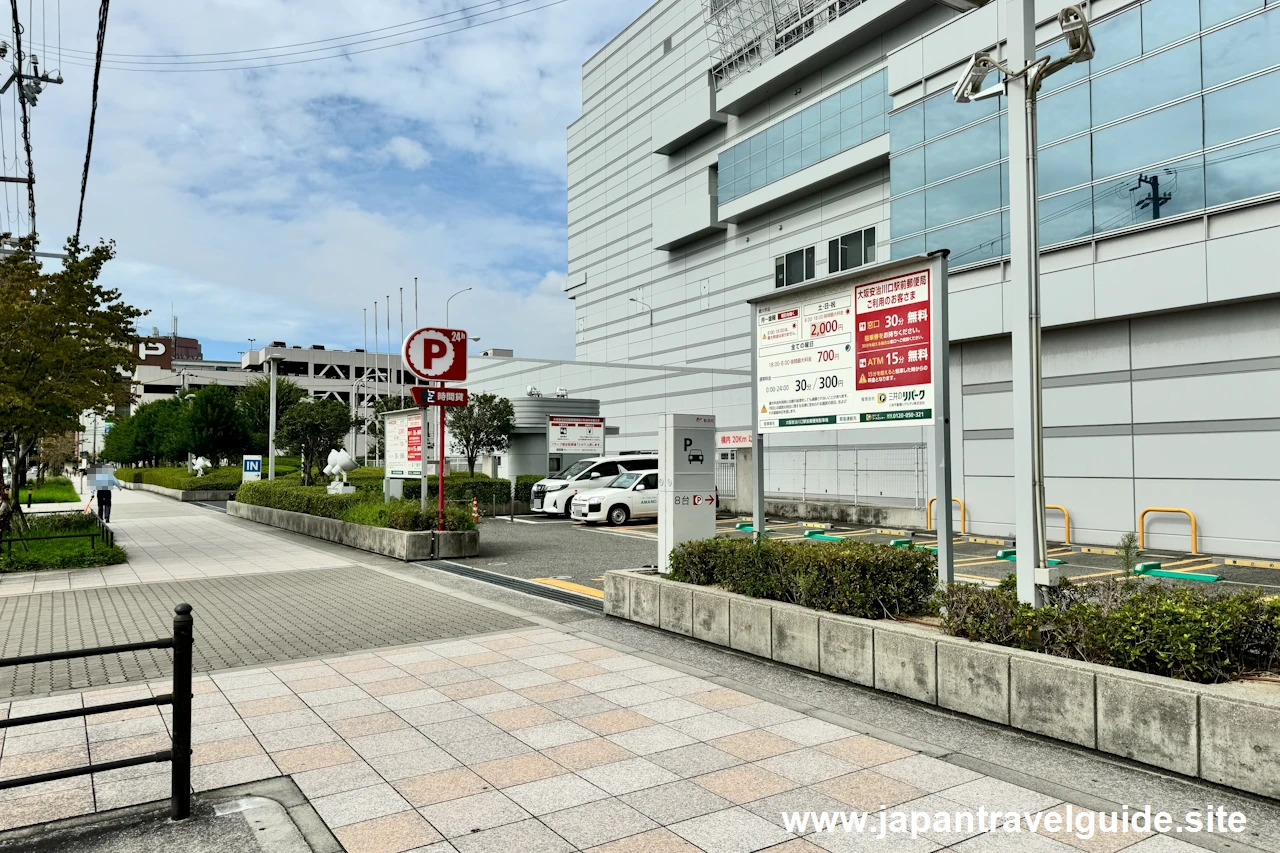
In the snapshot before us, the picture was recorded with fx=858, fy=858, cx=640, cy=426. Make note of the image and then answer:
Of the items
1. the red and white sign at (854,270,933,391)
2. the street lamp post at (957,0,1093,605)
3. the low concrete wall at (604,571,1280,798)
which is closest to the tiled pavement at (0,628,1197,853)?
the low concrete wall at (604,571,1280,798)

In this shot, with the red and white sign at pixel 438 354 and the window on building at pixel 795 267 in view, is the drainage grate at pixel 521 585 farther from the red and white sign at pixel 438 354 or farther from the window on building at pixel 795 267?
the window on building at pixel 795 267

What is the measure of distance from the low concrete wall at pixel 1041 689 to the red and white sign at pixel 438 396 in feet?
33.8

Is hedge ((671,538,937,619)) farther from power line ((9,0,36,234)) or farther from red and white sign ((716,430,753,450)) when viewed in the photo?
red and white sign ((716,430,753,450))

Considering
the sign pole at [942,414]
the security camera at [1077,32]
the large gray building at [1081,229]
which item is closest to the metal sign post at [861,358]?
the sign pole at [942,414]

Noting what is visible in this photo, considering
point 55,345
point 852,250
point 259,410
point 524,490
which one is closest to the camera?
point 55,345

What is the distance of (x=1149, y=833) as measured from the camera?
4.12 metres

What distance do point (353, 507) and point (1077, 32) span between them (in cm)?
1732

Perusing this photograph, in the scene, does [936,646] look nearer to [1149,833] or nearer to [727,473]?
[1149,833]

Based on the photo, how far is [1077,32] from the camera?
5875mm

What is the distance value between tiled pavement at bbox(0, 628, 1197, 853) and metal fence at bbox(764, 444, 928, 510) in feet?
52.1

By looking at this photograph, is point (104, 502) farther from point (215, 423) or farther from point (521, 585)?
point (215, 423)

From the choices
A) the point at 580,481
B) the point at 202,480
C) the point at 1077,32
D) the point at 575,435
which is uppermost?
the point at 1077,32

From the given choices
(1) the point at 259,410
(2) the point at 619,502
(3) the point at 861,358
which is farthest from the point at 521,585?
(1) the point at 259,410

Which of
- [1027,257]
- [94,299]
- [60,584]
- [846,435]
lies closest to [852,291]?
[1027,257]
